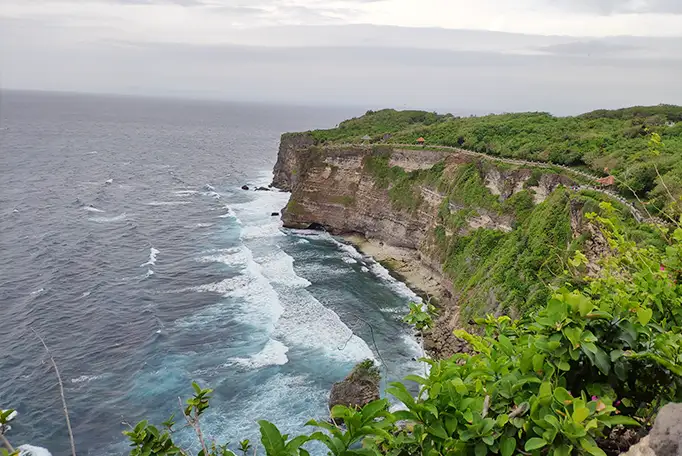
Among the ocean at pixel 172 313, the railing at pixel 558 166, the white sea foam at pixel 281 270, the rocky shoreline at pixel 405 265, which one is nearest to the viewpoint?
the railing at pixel 558 166

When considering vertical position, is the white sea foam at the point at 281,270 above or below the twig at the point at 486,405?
below

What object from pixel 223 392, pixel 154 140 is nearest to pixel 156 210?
pixel 223 392

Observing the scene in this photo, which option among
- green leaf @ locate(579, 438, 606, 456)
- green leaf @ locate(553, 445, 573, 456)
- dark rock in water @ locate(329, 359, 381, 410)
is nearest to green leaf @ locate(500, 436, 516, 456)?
green leaf @ locate(553, 445, 573, 456)

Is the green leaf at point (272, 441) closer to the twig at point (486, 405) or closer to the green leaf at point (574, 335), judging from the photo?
the twig at point (486, 405)

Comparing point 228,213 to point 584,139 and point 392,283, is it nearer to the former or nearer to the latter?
point 392,283

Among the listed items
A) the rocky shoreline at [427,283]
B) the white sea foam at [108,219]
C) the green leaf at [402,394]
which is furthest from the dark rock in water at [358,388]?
the white sea foam at [108,219]

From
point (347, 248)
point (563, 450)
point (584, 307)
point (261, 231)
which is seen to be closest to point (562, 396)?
point (563, 450)
